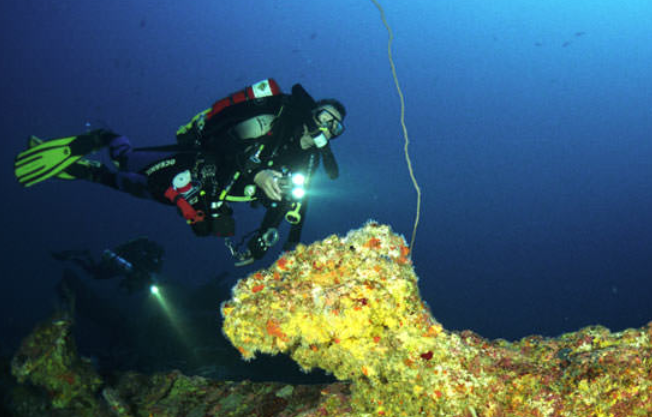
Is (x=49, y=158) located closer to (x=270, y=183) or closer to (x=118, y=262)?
(x=270, y=183)

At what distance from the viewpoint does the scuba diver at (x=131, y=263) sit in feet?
30.0

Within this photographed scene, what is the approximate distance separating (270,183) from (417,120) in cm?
13168

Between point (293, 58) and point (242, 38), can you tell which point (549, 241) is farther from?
point (242, 38)

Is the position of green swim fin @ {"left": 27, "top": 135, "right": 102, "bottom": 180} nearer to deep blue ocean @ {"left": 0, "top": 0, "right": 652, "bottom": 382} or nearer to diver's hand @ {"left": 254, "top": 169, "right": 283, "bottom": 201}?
diver's hand @ {"left": 254, "top": 169, "right": 283, "bottom": 201}

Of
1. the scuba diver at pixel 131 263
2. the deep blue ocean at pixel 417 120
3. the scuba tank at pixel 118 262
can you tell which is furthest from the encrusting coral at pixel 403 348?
the deep blue ocean at pixel 417 120

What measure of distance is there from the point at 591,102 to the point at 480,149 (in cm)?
4022

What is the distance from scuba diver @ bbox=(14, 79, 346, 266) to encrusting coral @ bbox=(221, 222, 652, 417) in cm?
179

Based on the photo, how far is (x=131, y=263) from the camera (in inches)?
368

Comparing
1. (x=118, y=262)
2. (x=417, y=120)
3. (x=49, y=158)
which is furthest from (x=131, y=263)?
(x=417, y=120)

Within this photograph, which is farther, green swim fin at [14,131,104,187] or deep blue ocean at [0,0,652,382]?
deep blue ocean at [0,0,652,382]

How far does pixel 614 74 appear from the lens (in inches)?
4444

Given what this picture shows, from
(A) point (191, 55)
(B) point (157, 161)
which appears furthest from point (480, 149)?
(B) point (157, 161)

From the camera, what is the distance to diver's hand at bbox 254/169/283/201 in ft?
12.1

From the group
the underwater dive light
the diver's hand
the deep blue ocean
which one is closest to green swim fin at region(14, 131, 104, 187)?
the diver's hand
